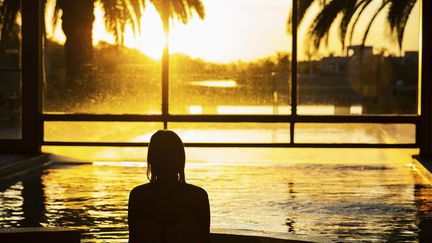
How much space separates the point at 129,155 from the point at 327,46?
3686mm

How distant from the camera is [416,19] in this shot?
15750 millimetres

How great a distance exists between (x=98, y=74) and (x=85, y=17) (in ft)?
3.43

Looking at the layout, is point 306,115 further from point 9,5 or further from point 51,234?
point 51,234

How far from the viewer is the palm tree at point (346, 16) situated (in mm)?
15891

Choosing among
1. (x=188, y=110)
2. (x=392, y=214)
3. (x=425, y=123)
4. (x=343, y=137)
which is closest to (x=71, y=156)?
(x=188, y=110)

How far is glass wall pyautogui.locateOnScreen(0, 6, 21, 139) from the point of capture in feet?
50.9

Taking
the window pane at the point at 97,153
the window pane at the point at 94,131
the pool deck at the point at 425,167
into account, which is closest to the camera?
the pool deck at the point at 425,167

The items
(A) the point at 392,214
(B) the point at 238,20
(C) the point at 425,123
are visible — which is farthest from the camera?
(B) the point at 238,20

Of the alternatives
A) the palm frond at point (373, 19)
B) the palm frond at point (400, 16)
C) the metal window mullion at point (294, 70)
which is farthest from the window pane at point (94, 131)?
the palm frond at point (400, 16)

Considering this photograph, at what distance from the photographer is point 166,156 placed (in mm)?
4371

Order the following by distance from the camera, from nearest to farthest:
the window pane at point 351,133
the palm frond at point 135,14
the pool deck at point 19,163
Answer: the pool deck at point 19,163 → the window pane at point 351,133 → the palm frond at point 135,14

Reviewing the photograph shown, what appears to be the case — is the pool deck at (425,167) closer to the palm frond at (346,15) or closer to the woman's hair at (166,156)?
the palm frond at (346,15)

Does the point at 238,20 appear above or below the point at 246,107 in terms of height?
above

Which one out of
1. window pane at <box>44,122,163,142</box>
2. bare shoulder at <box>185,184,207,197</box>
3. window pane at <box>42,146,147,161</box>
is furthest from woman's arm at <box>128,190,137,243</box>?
window pane at <box>44,122,163,142</box>
